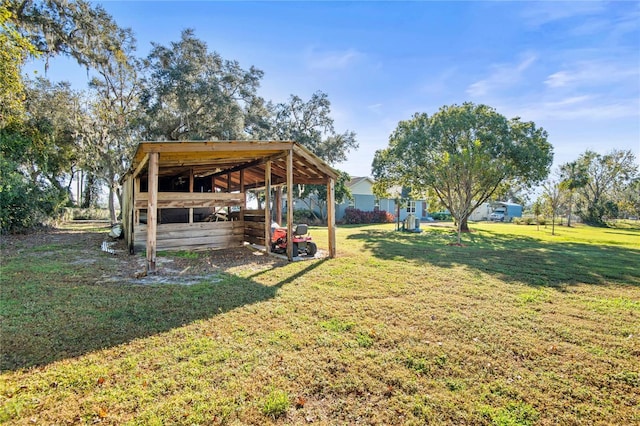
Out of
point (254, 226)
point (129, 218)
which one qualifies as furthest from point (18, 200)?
point (254, 226)

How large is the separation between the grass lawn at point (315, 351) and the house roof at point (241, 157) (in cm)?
272

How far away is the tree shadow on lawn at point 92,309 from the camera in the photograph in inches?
117

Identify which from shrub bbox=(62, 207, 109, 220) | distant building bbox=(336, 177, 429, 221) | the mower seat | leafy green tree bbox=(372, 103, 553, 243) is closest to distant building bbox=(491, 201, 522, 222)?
distant building bbox=(336, 177, 429, 221)

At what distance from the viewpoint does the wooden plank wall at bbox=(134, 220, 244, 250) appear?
8070 millimetres

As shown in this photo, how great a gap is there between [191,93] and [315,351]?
Result: 16033 mm

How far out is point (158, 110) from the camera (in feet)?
53.2

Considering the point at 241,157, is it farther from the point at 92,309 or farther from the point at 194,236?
the point at 92,309

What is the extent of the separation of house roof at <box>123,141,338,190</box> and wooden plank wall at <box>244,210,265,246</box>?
4.90ft

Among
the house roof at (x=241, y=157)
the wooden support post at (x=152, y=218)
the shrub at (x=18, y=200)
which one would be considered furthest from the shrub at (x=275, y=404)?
the shrub at (x=18, y=200)

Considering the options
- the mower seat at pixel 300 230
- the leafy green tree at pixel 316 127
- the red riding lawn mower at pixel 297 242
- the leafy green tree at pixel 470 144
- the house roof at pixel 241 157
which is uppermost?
the leafy green tree at pixel 316 127

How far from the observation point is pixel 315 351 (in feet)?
9.88

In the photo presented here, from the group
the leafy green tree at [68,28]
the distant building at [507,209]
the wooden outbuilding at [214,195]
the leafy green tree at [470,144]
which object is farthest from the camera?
the distant building at [507,209]

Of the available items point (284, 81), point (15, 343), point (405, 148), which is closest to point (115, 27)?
point (284, 81)

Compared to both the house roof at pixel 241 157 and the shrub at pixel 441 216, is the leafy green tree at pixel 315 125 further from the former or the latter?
the shrub at pixel 441 216
